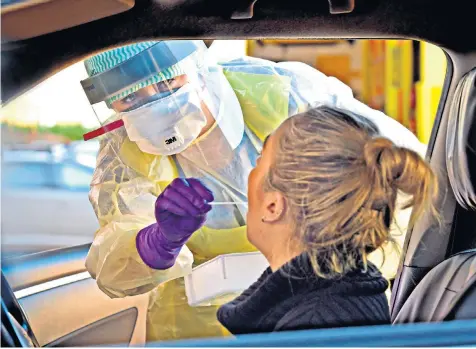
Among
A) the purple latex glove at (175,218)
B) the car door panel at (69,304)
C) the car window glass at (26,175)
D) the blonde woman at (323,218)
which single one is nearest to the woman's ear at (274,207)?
the blonde woman at (323,218)

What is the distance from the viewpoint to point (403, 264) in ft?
5.80

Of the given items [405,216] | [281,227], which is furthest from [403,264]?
[281,227]

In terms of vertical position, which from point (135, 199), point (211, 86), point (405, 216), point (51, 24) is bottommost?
point (405, 216)

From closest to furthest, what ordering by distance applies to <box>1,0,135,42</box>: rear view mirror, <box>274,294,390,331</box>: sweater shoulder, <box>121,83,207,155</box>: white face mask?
<box>1,0,135,42</box>: rear view mirror, <box>274,294,390,331</box>: sweater shoulder, <box>121,83,207,155</box>: white face mask

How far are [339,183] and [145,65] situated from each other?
498mm

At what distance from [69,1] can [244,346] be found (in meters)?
0.78

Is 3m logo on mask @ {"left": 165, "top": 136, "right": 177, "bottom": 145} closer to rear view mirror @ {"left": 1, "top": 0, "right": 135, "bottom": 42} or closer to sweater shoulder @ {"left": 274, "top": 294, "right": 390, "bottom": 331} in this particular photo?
rear view mirror @ {"left": 1, "top": 0, "right": 135, "bottom": 42}

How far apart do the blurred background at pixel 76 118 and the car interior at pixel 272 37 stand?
0.08 feet

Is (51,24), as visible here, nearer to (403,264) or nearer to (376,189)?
(376,189)

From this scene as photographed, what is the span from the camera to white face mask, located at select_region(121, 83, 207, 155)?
1.67 metres

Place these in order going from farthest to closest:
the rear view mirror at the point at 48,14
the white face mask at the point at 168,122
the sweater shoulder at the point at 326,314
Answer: the white face mask at the point at 168,122 < the sweater shoulder at the point at 326,314 < the rear view mirror at the point at 48,14

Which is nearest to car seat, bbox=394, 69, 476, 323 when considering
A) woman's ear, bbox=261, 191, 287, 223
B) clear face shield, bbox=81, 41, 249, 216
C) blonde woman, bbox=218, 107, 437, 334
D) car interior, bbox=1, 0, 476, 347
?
car interior, bbox=1, 0, 476, 347

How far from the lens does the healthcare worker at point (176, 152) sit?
165cm

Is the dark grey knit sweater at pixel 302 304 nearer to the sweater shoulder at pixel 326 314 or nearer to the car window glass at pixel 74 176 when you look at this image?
the sweater shoulder at pixel 326 314
